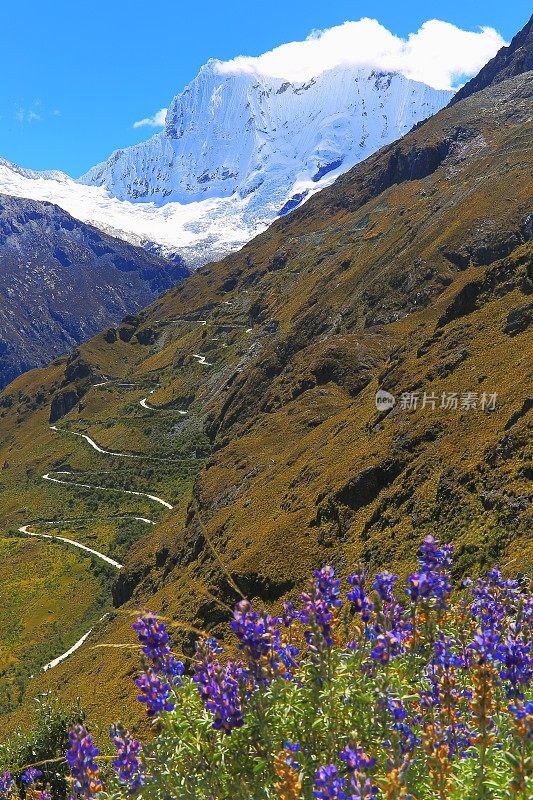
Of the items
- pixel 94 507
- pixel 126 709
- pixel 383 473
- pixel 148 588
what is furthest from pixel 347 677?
pixel 94 507

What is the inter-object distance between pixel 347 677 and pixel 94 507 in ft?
372

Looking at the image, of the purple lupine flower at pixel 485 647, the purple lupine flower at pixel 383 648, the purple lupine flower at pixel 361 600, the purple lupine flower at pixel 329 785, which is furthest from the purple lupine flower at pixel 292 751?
the purple lupine flower at pixel 485 647

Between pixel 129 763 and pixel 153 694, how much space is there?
33.6 inches

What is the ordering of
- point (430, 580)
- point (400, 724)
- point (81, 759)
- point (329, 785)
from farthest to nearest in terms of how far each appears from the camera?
point (430, 580), point (81, 759), point (400, 724), point (329, 785)

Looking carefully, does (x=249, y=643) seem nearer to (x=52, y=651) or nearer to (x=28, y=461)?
(x=52, y=651)

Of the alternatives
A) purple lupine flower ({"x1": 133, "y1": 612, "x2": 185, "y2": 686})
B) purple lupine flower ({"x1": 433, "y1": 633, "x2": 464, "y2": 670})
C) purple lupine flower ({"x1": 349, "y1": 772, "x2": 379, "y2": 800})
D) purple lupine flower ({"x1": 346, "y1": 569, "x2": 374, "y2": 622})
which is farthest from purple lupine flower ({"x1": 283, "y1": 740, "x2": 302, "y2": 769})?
purple lupine flower ({"x1": 433, "y1": 633, "x2": 464, "y2": 670})

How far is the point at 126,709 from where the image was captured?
94.6ft

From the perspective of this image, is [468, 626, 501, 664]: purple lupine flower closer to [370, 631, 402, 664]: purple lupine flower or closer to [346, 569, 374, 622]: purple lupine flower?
[370, 631, 402, 664]: purple lupine flower

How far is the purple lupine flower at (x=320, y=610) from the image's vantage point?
21.4 feet

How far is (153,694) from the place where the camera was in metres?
6.40

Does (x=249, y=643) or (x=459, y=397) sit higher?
(x=249, y=643)

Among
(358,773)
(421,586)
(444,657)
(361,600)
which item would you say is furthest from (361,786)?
(421,586)

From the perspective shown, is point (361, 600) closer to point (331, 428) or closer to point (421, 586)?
point (421, 586)

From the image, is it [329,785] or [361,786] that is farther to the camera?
[329,785]
